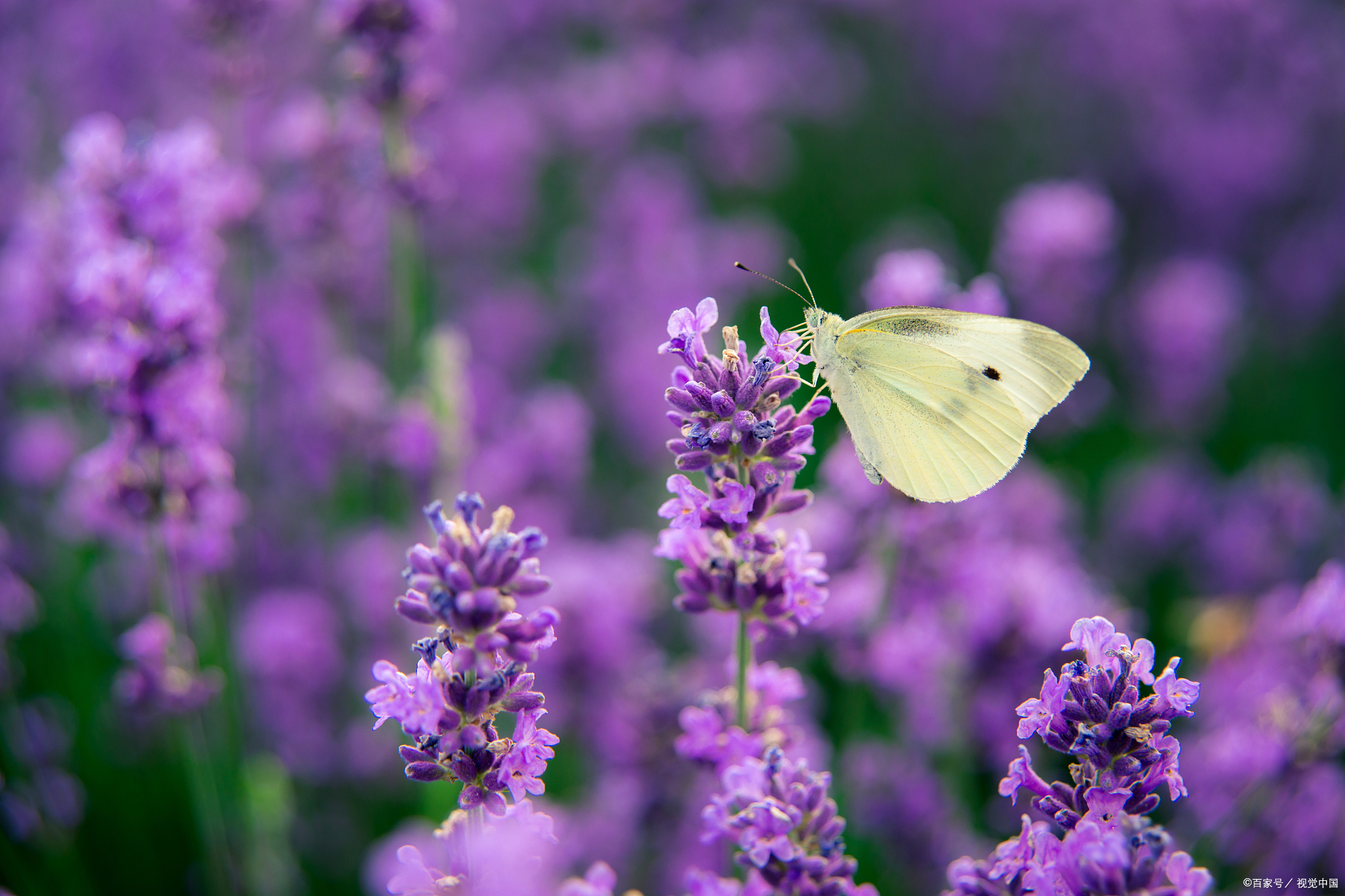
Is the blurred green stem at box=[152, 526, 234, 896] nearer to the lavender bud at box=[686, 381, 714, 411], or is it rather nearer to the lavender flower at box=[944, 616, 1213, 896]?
the lavender bud at box=[686, 381, 714, 411]

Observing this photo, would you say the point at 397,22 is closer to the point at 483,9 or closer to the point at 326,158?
the point at 326,158

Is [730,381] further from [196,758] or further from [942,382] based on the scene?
[196,758]

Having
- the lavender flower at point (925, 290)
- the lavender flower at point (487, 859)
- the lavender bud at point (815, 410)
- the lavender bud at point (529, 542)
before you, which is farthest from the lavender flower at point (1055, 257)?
the lavender flower at point (487, 859)

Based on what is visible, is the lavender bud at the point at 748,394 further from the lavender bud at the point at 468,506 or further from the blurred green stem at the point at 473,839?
the blurred green stem at the point at 473,839

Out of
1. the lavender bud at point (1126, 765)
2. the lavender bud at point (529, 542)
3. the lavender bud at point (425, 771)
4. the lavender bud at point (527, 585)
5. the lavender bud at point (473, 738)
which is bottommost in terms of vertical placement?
the lavender bud at point (425, 771)

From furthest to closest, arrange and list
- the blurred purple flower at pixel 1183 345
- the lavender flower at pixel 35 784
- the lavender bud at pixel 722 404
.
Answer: the blurred purple flower at pixel 1183 345 → the lavender flower at pixel 35 784 → the lavender bud at pixel 722 404

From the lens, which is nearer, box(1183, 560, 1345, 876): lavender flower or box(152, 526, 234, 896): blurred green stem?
box(1183, 560, 1345, 876): lavender flower

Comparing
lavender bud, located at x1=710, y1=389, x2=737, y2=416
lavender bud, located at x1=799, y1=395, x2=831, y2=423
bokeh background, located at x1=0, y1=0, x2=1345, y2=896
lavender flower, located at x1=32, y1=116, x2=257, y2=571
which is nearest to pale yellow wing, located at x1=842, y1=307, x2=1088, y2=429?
bokeh background, located at x1=0, y1=0, x2=1345, y2=896
